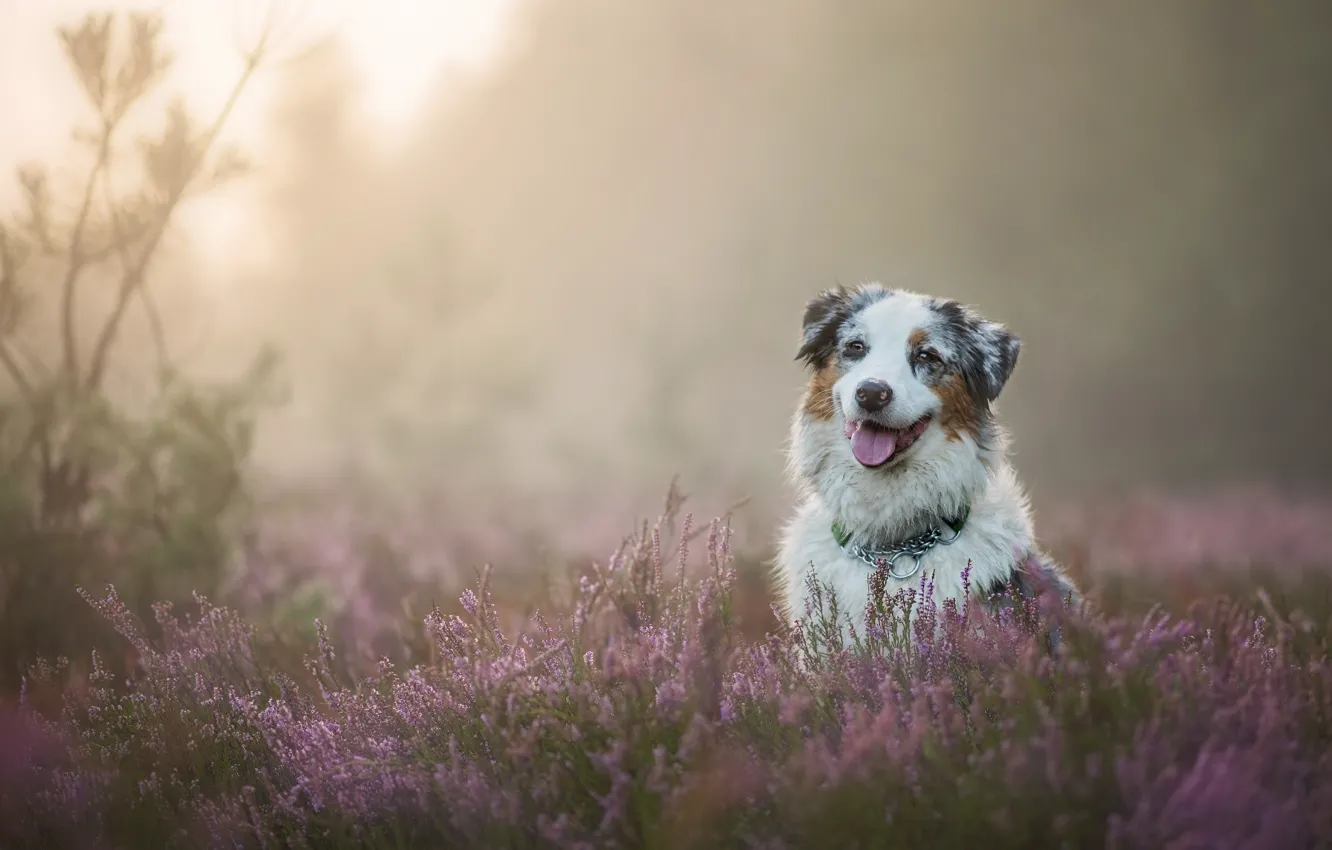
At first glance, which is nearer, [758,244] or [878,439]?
[878,439]

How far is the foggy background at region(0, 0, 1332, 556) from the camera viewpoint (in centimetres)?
1178

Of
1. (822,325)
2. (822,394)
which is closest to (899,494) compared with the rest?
(822,394)

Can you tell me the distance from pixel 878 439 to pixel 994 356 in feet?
2.54

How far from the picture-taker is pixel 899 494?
4336 millimetres

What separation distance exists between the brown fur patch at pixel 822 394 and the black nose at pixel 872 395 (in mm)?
376

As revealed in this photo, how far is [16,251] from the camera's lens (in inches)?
227

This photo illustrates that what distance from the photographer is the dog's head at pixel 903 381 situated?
4211mm

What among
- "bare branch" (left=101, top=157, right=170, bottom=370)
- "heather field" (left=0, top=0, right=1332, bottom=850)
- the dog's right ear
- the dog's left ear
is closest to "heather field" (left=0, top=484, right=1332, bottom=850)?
"heather field" (left=0, top=0, right=1332, bottom=850)

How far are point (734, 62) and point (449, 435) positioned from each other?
31.6 meters

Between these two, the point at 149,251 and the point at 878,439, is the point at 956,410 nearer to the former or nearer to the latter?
the point at 878,439

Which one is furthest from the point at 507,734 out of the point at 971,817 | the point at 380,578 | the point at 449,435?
the point at 449,435

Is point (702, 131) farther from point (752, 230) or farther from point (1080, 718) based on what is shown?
point (1080, 718)

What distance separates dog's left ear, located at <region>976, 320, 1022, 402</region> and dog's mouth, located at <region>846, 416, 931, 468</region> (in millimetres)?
436

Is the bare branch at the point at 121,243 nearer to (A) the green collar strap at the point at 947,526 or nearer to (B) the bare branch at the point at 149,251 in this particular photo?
(B) the bare branch at the point at 149,251
